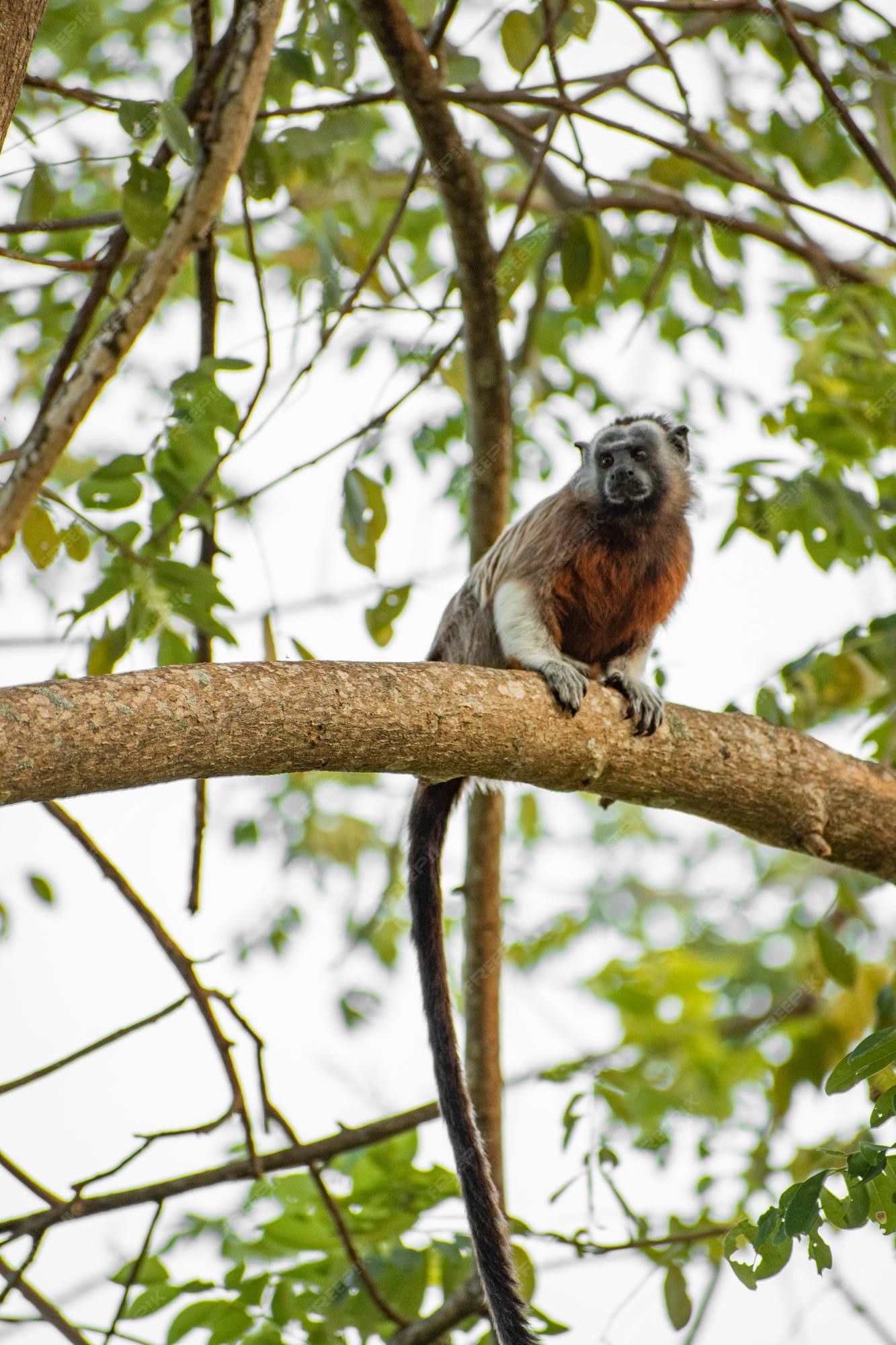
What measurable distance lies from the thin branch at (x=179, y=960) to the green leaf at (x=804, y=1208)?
4.22ft

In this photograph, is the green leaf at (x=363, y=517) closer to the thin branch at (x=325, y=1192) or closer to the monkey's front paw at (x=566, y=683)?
the monkey's front paw at (x=566, y=683)

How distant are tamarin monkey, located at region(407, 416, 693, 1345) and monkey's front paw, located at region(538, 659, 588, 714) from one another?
1cm

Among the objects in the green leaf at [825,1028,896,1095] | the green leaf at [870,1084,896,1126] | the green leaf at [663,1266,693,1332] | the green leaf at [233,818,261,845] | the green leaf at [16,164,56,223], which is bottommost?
the green leaf at [870,1084,896,1126]

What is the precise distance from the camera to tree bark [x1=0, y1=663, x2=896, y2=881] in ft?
5.96

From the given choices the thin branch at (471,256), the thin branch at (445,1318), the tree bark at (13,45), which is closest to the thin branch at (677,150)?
the thin branch at (471,256)

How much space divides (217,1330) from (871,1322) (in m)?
1.57

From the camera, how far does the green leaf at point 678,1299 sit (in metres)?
2.78

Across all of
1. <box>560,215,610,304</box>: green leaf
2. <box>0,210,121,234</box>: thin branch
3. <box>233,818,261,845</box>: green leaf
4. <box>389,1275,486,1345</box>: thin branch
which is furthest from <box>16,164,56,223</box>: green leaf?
<box>233,818,261,845</box>: green leaf

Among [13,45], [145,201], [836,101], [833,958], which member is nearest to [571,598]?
[833,958]

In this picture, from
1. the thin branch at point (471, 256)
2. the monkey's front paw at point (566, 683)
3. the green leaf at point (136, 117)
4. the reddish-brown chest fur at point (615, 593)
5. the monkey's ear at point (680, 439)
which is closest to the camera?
the green leaf at point (136, 117)

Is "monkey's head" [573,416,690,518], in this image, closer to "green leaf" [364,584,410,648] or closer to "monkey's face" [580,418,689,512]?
"monkey's face" [580,418,689,512]

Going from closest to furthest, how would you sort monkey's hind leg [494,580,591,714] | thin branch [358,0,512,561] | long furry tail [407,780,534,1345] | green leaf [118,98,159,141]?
green leaf [118,98,159,141] < long furry tail [407,780,534,1345] < thin branch [358,0,512,561] < monkey's hind leg [494,580,591,714]

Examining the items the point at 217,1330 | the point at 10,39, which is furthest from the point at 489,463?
the point at 217,1330

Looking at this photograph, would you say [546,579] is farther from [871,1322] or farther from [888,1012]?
[871,1322]
